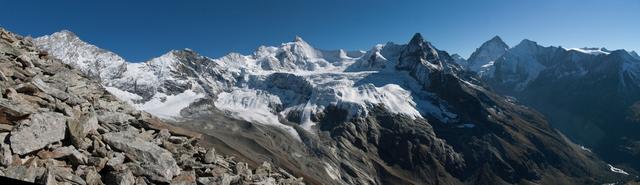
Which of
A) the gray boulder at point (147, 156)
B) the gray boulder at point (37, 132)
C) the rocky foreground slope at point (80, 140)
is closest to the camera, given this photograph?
the gray boulder at point (37, 132)

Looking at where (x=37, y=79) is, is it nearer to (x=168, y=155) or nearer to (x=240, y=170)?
(x=168, y=155)

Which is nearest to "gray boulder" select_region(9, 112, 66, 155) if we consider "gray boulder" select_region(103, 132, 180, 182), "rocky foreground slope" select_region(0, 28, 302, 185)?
"rocky foreground slope" select_region(0, 28, 302, 185)

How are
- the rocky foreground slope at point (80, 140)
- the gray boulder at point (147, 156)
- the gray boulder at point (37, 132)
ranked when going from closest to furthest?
the gray boulder at point (37, 132) → the rocky foreground slope at point (80, 140) → the gray boulder at point (147, 156)

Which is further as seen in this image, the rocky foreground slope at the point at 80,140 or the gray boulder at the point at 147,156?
the gray boulder at the point at 147,156

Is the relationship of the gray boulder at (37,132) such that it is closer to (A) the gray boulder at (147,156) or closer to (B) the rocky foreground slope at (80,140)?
(B) the rocky foreground slope at (80,140)

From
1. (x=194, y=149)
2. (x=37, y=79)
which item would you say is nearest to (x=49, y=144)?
(x=37, y=79)

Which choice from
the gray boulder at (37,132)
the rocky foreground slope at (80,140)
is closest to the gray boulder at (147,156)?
the rocky foreground slope at (80,140)

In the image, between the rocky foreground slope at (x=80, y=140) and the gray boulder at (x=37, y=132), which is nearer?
the gray boulder at (x=37, y=132)

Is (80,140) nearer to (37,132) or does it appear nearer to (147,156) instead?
(37,132)
